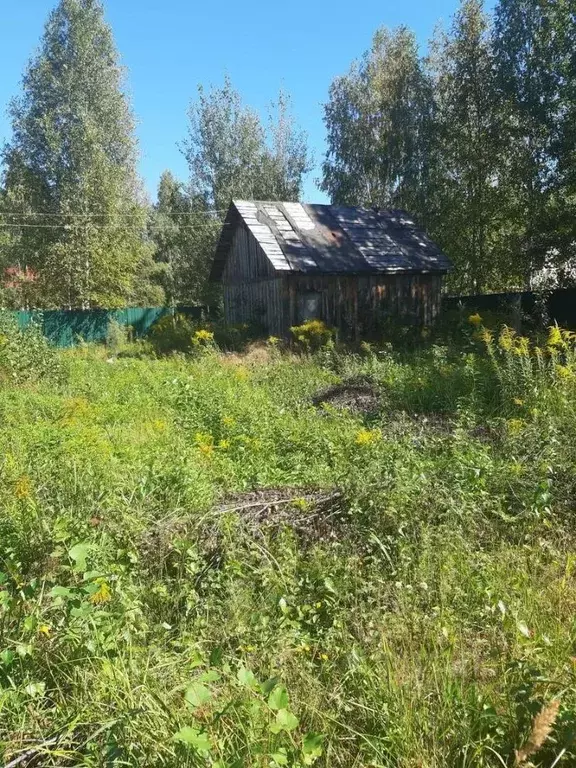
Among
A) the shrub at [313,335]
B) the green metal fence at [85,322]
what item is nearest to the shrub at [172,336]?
the green metal fence at [85,322]

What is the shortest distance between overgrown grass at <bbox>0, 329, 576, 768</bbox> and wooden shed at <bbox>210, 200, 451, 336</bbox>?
10.5 m

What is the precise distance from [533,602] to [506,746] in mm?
1092

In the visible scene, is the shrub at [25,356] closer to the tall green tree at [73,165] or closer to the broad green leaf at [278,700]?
the broad green leaf at [278,700]

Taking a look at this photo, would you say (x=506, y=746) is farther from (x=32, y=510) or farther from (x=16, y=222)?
(x=16, y=222)

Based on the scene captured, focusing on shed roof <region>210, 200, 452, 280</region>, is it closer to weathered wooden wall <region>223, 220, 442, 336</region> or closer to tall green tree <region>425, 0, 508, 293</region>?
weathered wooden wall <region>223, 220, 442, 336</region>

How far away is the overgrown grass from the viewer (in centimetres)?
213

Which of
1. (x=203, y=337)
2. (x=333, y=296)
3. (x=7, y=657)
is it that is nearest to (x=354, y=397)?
(x=7, y=657)

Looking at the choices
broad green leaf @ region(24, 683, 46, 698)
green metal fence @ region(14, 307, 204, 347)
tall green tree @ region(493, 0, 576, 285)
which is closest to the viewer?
broad green leaf @ region(24, 683, 46, 698)

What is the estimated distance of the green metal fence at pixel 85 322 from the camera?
70.4 ft

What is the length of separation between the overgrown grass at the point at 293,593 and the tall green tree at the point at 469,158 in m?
18.6

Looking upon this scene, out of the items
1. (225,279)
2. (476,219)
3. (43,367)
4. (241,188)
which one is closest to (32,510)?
(43,367)

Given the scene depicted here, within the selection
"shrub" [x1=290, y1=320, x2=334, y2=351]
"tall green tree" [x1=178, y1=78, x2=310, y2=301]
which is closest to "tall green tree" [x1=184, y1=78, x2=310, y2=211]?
"tall green tree" [x1=178, y1=78, x2=310, y2=301]

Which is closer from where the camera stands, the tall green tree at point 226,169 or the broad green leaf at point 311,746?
the broad green leaf at point 311,746

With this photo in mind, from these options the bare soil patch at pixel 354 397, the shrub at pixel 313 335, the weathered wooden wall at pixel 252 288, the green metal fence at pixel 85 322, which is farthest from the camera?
the green metal fence at pixel 85 322
